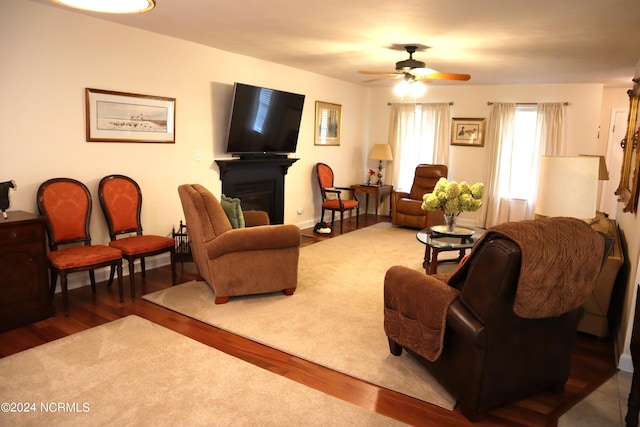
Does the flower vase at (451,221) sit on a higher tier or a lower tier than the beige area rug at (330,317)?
higher

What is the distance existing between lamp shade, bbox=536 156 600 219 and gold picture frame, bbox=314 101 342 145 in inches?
187

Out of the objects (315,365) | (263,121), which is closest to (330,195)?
(263,121)

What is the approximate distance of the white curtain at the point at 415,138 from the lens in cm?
779

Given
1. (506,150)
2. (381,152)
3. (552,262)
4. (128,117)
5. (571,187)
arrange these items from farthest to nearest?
(381,152) < (506,150) < (128,117) < (571,187) < (552,262)

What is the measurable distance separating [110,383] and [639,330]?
268 centimetres

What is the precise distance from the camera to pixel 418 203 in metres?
7.05

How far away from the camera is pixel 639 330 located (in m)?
1.89

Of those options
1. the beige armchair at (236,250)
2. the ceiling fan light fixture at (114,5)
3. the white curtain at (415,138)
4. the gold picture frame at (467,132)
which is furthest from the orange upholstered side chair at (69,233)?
the gold picture frame at (467,132)

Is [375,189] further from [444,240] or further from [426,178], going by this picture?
[444,240]

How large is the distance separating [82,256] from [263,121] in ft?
9.73

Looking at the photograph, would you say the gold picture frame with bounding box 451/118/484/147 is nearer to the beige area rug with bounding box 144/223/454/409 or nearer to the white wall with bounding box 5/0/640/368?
the white wall with bounding box 5/0/640/368

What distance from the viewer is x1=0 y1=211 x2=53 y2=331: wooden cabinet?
312 centimetres

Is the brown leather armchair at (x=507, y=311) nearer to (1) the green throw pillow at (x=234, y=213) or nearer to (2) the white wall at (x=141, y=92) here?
(2) the white wall at (x=141, y=92)

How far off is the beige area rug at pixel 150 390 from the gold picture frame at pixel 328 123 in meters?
4.80
